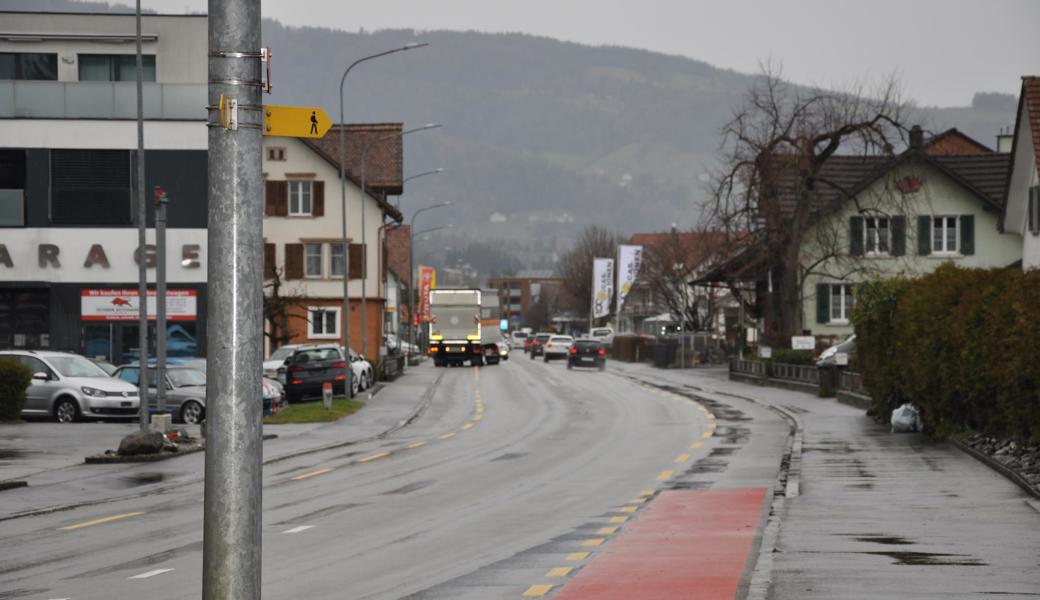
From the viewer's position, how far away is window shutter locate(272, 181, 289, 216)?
74.6 metres

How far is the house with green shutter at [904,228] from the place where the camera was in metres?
66.7

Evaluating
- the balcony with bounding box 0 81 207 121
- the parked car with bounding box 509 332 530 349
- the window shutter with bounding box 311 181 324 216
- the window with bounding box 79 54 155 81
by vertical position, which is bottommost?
the parked car with bounding box 509 332 530 349

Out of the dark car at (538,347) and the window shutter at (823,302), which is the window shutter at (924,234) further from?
the dark car at (538,347)

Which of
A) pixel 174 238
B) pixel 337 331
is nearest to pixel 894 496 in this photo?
pixel 174 238

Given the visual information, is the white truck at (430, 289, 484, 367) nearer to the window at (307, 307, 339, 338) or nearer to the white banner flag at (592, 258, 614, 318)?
the window at (307, 307, 339, 338)

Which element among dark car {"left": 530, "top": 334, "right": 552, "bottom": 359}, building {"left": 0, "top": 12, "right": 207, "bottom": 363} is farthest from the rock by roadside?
dark car {"left": 530, "top": 334, "right": 552, "bottom": 359}

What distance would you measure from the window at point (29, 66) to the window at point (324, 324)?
75.3 feet

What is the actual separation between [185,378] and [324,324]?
37248 millimetres

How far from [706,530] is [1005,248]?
56545mm

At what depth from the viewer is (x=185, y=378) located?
3741cm

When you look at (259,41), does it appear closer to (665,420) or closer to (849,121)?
(665,420)

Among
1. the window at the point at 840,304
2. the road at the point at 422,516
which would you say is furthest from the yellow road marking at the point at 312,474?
the window at the point at 840,304

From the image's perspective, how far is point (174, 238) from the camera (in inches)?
2096

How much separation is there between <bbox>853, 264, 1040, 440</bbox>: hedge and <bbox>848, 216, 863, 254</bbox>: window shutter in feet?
113
